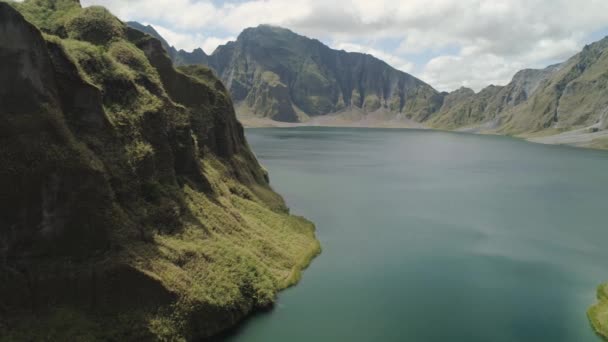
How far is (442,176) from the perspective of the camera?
6004 inches

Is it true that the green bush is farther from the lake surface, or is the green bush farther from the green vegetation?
the green vegetation

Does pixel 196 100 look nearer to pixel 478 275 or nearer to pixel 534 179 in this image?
pixel 478 275

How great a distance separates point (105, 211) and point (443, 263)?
45774mm

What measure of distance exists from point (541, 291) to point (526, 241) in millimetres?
24195

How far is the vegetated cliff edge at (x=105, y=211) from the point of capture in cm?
3750

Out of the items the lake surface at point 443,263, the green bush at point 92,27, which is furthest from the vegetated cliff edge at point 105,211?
the lake surface at point 443,263

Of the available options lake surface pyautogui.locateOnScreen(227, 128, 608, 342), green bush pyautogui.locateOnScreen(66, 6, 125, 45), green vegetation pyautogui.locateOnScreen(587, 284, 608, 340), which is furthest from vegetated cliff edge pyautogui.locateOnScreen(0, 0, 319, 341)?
green vegetation pyautogui.locateOnScreen(587, 284, 608, 340)

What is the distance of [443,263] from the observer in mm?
64938

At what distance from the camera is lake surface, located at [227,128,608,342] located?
46375 mm

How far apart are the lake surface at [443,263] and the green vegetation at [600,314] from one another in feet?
2.85

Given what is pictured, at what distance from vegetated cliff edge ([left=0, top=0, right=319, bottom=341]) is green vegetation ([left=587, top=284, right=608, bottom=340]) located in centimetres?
3294

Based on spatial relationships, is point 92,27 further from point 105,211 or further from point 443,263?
point 443,263

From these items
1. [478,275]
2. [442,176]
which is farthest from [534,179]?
[478,275]

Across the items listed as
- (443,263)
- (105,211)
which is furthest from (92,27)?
(443,263)
